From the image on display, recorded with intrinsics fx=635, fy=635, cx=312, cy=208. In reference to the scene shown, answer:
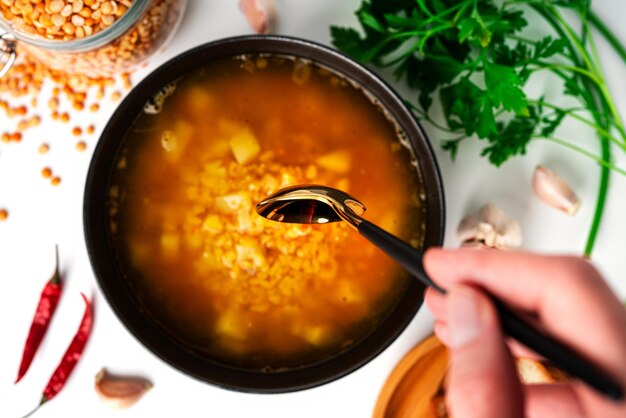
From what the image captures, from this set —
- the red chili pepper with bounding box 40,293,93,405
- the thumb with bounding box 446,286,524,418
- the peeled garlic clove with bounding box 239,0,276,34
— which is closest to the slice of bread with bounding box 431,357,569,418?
the thumb with bounding box 446,286,524,418

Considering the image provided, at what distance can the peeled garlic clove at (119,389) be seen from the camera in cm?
160

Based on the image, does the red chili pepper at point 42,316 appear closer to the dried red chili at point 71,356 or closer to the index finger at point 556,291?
the dried red chili at point 71,356

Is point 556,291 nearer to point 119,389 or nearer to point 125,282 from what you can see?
point 125,282

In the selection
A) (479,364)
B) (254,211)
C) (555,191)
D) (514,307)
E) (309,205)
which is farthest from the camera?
(555,191)

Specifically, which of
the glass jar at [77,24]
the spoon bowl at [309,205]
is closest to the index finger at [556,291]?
the spoon bowl at [309,205]

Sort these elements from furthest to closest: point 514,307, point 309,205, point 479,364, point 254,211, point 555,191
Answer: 1. point 555,191
2. point 254,211
3. point 309,205
4. point 514,307
5. point 479,364

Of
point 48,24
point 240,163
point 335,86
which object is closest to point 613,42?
point 335,86

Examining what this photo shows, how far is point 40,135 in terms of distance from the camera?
5.45ft

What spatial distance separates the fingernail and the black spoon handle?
0.05 meters

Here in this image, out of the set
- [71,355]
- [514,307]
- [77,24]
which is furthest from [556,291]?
[71,355]

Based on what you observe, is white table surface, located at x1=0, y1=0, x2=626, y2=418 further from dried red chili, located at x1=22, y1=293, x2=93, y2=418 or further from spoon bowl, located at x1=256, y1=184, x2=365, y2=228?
spoon bowl, located at x1=256, y1=184, x2=365, y2=228

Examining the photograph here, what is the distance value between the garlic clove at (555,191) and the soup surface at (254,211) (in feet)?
1.12

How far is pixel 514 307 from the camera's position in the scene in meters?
0.98

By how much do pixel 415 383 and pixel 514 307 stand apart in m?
0.74
